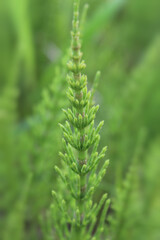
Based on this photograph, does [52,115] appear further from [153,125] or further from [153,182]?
[153,125]

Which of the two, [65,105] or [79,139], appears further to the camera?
[65,105]

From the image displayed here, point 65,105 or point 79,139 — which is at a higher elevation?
point 65,105

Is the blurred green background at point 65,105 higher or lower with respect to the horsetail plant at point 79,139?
higher

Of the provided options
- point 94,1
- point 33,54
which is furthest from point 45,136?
point 94,1

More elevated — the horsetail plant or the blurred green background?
the blurred green background

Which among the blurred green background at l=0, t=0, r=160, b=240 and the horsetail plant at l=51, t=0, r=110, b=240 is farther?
the blurred green background at l=0, t=0, r=160, b=240

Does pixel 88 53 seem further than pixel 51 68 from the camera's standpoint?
Yes

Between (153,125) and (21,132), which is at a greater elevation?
(153,125)

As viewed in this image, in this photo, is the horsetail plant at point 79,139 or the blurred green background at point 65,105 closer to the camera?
the horsetail plant at point 79,139
